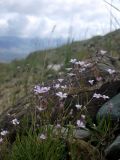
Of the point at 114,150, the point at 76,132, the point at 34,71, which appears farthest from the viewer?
the point at 34,71

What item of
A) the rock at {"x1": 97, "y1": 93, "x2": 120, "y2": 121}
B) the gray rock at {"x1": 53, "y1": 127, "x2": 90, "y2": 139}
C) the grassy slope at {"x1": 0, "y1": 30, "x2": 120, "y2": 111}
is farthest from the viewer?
the grassy slope at {"x1": 0, "y1": 30, "x2": 120, "y2": 111}

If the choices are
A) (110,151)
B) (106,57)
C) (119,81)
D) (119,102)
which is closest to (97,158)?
(110,151)

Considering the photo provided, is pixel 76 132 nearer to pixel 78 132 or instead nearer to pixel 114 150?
pixel 78 132

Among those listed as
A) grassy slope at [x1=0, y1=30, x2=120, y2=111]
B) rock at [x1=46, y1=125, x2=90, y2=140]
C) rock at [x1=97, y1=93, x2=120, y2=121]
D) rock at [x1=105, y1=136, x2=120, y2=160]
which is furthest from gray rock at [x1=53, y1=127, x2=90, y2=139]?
grassy slope at [x1=0, y1=30, x2=120, y2=111]

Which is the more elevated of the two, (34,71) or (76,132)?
(76,132)

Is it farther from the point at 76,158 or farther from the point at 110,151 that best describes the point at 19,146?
the point at 110,151

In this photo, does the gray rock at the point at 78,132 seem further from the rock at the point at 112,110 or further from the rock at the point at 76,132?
the rock at the point at 112,110

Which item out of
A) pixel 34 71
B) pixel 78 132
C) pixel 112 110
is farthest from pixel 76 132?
pixel 34 71

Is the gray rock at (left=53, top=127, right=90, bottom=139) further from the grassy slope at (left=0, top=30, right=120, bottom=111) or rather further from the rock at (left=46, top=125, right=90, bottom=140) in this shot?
the grassy slope at (left=0, top=30, right=120, bottom=111)

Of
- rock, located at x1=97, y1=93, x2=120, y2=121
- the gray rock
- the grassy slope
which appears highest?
rock, located at x1=97, y1=93, x2=120, y2=121
